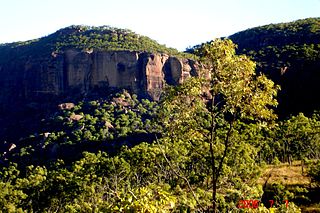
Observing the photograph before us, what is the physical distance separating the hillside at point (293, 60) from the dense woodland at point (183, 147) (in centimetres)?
65

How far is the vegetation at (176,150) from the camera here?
1018 cm

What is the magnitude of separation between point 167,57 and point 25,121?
43.9 m

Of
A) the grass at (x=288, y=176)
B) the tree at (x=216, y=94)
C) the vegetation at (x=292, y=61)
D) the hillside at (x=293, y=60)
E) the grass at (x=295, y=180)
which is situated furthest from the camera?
the hillside at (x=293, y=60)

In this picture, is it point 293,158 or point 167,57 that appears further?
point 167,57

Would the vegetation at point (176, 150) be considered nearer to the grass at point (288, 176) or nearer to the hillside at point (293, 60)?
the grass at point (288, 176)

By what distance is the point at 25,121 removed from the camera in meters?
109

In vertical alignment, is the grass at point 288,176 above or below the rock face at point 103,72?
below

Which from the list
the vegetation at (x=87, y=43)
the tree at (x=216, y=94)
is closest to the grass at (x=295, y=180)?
the tree at (x=216, y=94)

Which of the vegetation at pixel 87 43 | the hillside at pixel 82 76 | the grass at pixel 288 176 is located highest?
the vegetation at pixel 87 43

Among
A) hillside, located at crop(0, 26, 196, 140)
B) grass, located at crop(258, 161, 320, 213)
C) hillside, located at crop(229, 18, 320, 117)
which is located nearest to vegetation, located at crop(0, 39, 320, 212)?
grass, located at crop(258, 161, 320, 213)

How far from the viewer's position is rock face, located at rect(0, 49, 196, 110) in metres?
110

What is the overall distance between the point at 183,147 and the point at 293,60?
65.7 meters

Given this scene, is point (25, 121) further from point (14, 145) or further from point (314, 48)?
point (314, 48)

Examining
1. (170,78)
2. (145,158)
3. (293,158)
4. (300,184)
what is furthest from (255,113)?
(170,78)
